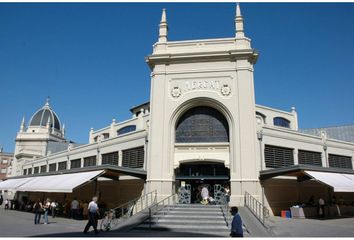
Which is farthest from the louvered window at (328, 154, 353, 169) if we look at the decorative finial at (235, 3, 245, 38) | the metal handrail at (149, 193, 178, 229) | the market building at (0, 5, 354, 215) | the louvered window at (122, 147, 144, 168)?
the louvered window at (122, 147, 144, 168)

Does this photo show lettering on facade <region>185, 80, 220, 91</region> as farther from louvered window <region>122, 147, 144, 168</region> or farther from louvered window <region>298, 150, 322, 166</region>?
louvered window <region>298, 150, 322, 166</region>

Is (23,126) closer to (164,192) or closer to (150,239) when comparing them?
(164,192)

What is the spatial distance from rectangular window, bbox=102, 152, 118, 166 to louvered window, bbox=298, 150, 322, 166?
570 inches

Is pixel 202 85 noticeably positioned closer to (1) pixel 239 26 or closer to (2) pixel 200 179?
(1) pixel 239 26

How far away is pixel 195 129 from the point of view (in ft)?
67.9

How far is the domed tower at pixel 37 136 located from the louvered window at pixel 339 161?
133 ft

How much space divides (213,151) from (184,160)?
78.4 inches

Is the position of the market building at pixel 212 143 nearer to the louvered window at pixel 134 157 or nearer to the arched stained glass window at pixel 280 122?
the louvered window at pixel 134 157

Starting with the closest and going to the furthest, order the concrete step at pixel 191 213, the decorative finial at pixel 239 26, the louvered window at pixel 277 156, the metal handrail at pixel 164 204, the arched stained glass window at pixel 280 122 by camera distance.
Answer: the concrete step at pixel 191 213 < the metal handrail at pixel 164 204 < the louvered window at pixel 277 156 < the decorative finial at pixel 239 26 < the arched stained glass window at pixel 280 122

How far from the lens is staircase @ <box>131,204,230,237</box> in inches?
509

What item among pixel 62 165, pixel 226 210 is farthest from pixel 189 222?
pixel 62 165

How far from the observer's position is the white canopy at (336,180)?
677 inches

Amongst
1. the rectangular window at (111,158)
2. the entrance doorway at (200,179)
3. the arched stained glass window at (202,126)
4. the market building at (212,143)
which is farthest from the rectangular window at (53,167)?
the arched stained glass window at (202,126)

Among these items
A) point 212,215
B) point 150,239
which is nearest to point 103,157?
point 212,215
